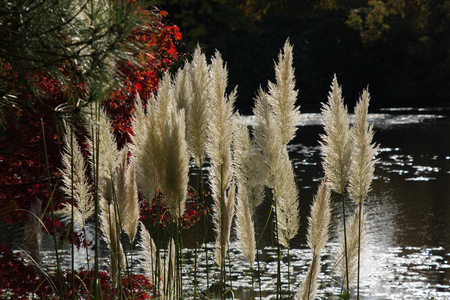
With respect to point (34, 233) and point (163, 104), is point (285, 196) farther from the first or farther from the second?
point (34, 233)

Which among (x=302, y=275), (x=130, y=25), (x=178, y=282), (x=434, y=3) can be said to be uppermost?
(x=434, y=3)

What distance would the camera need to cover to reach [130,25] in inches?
76.9

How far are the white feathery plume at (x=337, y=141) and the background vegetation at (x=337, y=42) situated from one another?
94.0ft

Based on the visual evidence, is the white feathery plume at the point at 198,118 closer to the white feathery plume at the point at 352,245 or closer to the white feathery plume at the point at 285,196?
the white feathery plume at the point at 285,196

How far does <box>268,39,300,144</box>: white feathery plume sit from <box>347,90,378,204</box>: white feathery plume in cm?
30

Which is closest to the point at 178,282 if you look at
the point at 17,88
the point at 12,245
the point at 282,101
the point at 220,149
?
the point at 220,149

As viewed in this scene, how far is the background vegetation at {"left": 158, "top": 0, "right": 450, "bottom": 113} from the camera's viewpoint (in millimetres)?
32062

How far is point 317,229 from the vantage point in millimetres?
2910

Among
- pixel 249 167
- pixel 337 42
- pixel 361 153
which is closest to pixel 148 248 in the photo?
pixel 249 167

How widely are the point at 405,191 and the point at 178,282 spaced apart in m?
10.5

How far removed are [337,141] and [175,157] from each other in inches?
31.1

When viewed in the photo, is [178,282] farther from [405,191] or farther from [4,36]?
[405,191]

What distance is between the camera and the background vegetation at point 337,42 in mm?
32062

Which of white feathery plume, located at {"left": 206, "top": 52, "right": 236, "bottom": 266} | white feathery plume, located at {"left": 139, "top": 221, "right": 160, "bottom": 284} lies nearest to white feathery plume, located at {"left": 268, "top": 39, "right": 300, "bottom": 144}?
white feathery plume, located at {"left": 206, "top": 52, "right": 236, "bottom": 266}
